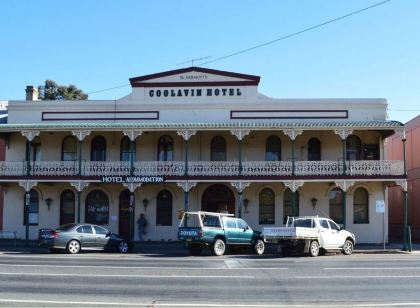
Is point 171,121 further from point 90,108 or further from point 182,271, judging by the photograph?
point 182,271

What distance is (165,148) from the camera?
105 feet

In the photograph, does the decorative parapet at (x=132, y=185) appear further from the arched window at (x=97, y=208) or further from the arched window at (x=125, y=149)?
the arched window at (x=97, y=208)

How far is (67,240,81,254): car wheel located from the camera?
945 inches

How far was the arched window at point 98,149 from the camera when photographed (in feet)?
105

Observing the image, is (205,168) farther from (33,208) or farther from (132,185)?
(33,208)

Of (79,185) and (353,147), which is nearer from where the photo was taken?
(79,185)

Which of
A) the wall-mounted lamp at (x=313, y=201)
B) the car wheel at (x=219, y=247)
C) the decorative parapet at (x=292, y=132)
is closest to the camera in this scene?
the car wheel at (x=219, y=247)

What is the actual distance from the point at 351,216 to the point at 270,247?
5737 mm

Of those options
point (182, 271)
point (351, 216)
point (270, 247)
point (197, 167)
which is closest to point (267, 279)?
point (182, 271)

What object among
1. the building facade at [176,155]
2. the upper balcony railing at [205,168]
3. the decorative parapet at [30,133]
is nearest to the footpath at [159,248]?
the building facade at [176,155]

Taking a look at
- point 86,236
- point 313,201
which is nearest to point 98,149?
point 86,236

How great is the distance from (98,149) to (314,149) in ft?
38.8

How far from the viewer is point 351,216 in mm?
30891

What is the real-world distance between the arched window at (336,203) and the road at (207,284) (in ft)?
38.6
